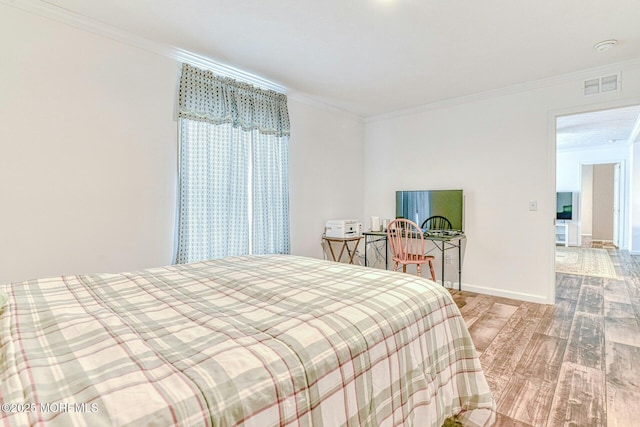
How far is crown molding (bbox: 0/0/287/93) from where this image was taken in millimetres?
2110

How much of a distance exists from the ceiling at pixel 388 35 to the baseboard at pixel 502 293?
2.38 m

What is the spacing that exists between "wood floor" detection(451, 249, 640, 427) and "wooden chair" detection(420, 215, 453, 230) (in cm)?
85

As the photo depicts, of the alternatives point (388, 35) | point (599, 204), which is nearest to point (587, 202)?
point (599, 204)

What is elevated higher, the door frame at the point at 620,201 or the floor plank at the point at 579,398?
the door frame at the point at 620,201

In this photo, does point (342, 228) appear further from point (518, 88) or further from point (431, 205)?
point (518, 88)

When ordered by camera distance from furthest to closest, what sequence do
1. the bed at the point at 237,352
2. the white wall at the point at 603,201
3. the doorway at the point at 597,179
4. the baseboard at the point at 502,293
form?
the white wall at the point at 603,201 < the doorway at the point at 597,179 < the baseboard at the point at 502,293 < the bed at the point at 237,352

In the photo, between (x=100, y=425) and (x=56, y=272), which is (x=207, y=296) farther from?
(x=56, y=272)

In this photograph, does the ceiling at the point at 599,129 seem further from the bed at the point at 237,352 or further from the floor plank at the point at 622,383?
the bed at the point at 237,352

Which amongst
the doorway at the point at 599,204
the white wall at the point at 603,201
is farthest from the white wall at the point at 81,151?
the white wall at the point at 603,201

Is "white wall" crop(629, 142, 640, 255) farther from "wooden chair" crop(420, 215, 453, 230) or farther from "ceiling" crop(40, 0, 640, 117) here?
"wooden chair" crop(420, 215, 453, 230)

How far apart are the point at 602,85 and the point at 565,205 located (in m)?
5.74

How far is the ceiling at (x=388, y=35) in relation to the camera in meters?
2.14

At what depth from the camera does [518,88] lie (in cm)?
353

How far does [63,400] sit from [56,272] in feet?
6.87
